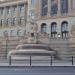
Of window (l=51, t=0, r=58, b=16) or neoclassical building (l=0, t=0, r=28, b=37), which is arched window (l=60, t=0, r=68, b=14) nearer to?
window (l=51, t=0, r=58, b=16)

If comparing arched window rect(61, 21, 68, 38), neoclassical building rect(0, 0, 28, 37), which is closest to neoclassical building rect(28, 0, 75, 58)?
arched window rect(61, 21, 68, 38)

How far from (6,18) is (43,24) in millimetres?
30585

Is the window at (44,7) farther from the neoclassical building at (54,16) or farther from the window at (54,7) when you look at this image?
the window at (54,7)

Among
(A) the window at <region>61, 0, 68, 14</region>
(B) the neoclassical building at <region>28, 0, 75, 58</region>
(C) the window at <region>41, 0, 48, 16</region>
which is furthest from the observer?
(C) the window at <region>41, 0, 48, 16</region>

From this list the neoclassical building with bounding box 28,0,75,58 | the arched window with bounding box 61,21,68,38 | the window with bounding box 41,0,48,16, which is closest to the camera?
the neoclassical building with bounding box 28,0,75,58

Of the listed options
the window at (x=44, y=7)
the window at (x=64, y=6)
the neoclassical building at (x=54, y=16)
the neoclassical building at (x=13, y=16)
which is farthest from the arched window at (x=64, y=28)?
the neoclassical building at (x=13, y=16)

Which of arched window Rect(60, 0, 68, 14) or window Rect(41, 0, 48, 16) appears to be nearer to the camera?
arched window Rect(60, 0, 68, 14)

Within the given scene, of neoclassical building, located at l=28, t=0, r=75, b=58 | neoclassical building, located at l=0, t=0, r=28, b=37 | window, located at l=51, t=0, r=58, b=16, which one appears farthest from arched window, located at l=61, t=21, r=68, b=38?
neoclassical building, located at l=0, t=0, r=28, b=37

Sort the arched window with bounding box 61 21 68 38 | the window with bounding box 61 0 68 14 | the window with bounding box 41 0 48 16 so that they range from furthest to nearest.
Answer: the window with bounding box 41 0 48 16, the window with bounding box 61 0 68 14, the arched window with bounding box 61 21 68 38

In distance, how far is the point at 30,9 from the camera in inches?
4513

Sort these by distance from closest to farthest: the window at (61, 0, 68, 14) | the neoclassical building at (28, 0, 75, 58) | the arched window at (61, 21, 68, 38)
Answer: the neoclassical building at (28, 0, 75, 58), the arched window at (61, 21, 68, 38), the window at (61, 0, 68, 14)

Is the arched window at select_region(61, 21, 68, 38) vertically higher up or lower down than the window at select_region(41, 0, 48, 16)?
lower down

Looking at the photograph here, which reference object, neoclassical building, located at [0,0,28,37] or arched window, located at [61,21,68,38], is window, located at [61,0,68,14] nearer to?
arched window, located at [61,21,68,38]

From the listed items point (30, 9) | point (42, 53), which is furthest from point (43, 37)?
point (30, 9)
